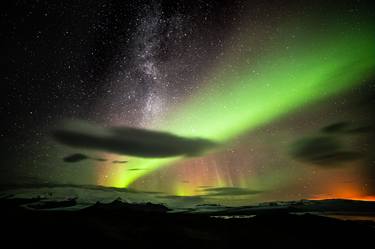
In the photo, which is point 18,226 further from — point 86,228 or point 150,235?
point 150,235

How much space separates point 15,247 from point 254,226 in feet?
59.8

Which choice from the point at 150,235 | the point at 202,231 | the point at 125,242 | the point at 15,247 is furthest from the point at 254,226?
the point at 15,247

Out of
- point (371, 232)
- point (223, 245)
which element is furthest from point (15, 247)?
point (371, 232)

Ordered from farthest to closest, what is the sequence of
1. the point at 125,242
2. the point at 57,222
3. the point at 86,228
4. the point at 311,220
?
A: the point at 311,220 < the point at 57,222 < the point at 86,228 < the point at 125,242

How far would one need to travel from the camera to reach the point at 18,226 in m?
16.2

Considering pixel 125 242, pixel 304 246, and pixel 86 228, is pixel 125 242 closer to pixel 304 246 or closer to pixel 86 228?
pixel 86 228

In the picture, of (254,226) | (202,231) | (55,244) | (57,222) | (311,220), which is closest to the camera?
(55,244)

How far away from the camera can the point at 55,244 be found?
13297 millimetres

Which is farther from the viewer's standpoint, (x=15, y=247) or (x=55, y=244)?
(x=55, y=244)

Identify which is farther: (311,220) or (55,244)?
(311,220)

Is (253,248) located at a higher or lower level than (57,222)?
lower

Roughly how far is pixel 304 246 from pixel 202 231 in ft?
25.1

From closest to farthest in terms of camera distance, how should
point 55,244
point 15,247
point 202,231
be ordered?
point 15,247 < point 55,244 < point 202,231

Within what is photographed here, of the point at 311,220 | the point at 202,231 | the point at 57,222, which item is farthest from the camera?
the point at 311,220
